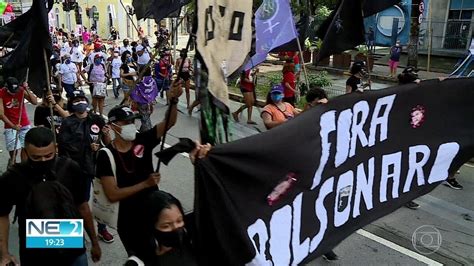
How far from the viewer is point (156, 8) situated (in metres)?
7.73

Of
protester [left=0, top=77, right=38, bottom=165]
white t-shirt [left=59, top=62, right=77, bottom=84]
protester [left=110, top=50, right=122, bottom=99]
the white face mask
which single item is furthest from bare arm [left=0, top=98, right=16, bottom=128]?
protester [left=110, top=50, right=122, bottom=99]

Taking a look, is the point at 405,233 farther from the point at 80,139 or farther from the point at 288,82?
the point at 288,82

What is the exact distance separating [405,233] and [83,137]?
3.62 m

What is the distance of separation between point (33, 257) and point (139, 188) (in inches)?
30.1

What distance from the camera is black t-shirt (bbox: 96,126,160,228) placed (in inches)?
123

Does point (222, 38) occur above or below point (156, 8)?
below

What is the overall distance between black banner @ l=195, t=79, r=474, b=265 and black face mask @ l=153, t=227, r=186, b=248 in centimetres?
17

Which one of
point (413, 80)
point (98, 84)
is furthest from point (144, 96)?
point (413, 80)

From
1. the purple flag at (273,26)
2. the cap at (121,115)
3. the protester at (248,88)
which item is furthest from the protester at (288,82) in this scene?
the cap at (121,115)

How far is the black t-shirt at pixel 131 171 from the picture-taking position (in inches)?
123

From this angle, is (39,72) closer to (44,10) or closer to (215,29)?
(44,10)

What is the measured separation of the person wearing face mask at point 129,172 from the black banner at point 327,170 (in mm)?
722

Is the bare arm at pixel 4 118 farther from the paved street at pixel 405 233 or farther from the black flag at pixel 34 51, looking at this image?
the paved street at pixel 405 233

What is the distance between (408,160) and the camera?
3631 mm
